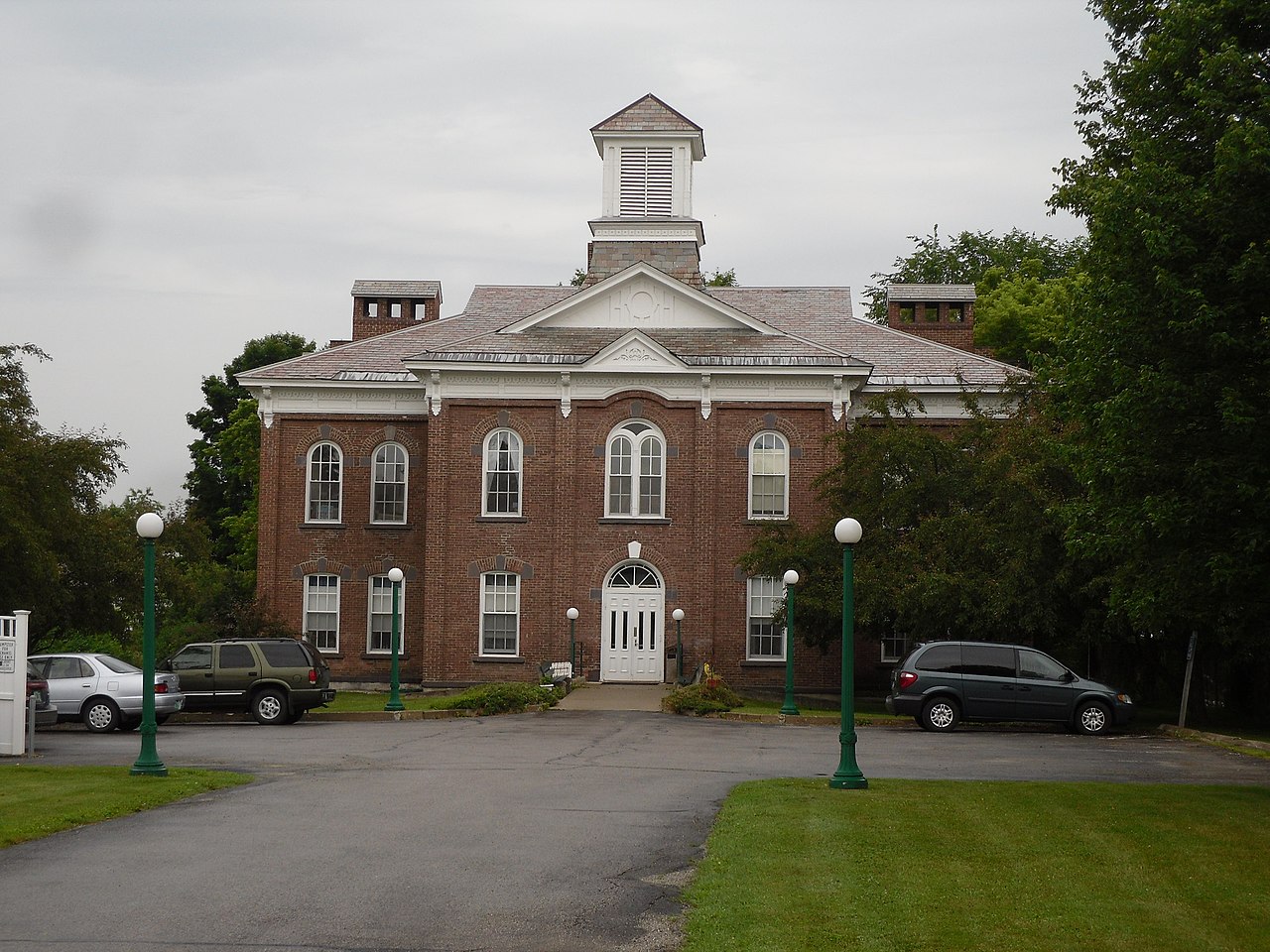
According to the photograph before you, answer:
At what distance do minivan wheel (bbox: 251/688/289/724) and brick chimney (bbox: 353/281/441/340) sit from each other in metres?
18.2

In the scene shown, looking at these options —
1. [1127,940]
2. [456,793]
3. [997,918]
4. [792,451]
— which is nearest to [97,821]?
[456,793]

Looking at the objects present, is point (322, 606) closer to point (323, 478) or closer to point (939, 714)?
point (323, 478)

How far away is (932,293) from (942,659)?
65.8 ft

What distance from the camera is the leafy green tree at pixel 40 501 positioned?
29109 mm

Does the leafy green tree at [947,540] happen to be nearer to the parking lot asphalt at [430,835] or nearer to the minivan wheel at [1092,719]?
the minivan wheel at [1092,719]

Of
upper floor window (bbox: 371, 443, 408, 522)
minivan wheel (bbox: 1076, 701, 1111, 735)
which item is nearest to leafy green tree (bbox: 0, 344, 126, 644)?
upper floor window (bbox: 371, 443, 408, 522)

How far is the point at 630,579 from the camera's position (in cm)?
3750

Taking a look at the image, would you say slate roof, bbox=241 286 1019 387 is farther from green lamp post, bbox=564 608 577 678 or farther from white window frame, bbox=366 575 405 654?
green lamp post, bbox=564 608 577 678

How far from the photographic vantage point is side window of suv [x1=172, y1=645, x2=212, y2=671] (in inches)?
1093

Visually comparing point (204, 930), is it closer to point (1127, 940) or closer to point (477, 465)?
point (1127, 940)

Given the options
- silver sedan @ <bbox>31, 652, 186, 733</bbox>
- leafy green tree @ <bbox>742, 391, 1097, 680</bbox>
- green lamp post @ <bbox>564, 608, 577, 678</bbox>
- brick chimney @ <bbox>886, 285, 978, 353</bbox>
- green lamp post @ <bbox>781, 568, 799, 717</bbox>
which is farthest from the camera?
brick chimney @ <bbox>886, 285, 978, 353</bbox>

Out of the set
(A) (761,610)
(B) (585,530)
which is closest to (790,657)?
(A) (761,610)

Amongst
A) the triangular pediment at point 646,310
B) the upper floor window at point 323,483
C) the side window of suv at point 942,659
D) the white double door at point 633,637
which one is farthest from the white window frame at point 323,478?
the side window of suv at point 942,659

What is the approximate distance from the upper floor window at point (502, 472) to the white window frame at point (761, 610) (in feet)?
21.6
